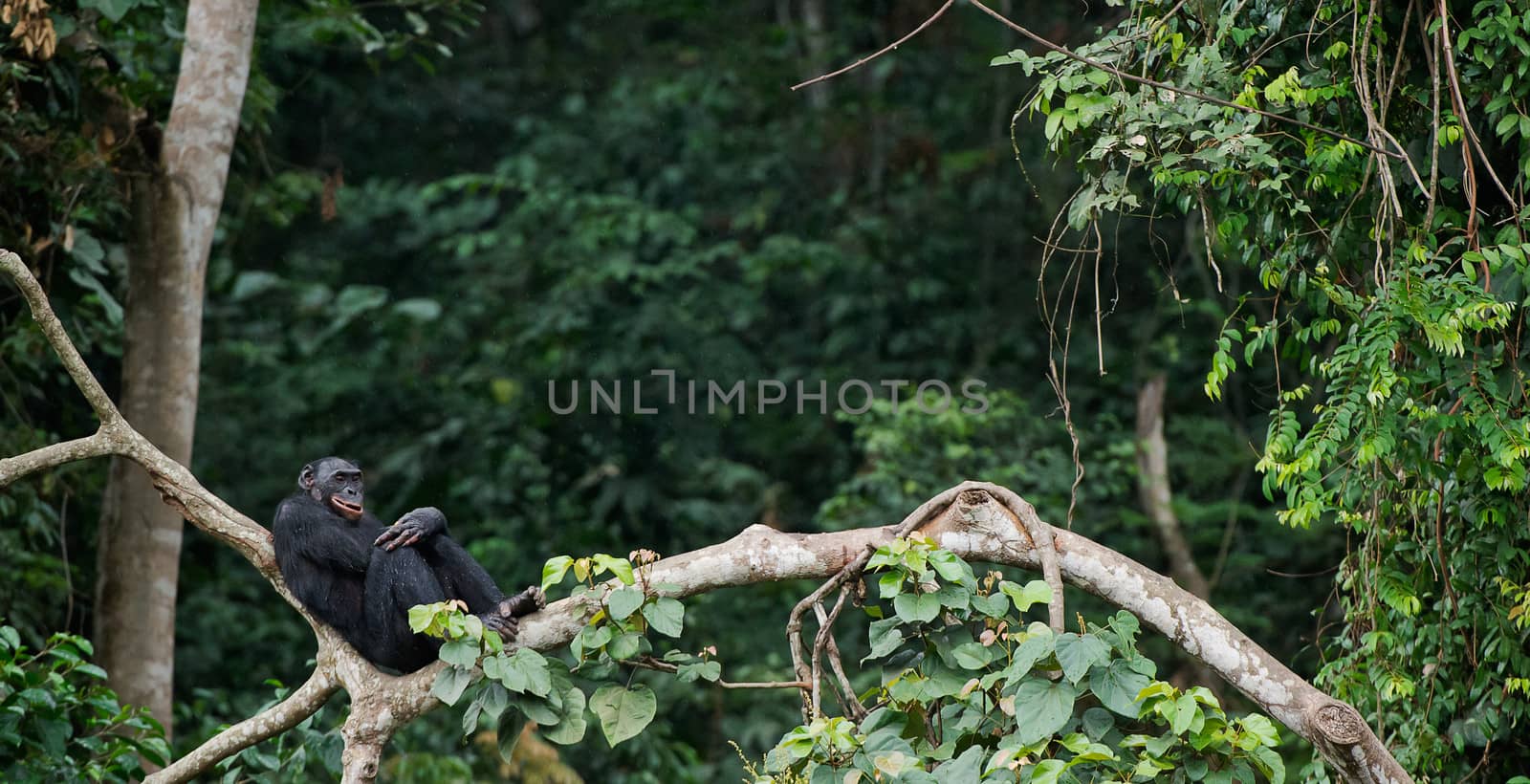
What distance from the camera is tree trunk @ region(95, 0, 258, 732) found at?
6.63 m

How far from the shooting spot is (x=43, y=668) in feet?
15.8

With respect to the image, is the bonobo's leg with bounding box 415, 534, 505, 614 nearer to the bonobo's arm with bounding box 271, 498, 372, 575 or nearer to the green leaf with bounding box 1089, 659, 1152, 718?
the bonobo's arm with bounding box 271, 498, 372, 575

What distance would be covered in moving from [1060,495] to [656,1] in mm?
6278

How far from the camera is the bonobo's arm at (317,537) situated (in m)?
4.29

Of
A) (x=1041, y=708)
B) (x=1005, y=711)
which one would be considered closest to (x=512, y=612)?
(x=1005, y=711)

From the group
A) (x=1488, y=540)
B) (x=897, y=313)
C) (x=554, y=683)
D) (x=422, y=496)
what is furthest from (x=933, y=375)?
(x=554, y=683)

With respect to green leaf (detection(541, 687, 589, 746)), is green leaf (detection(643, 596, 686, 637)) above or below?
above

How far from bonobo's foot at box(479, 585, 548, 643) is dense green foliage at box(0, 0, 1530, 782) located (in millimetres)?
1506

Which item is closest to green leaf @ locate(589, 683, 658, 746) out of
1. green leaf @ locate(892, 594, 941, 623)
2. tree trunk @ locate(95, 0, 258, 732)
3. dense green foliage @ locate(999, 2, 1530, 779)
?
green leaf @ locate(892, 594, 941, 623)

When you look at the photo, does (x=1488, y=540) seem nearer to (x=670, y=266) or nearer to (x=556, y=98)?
(x=670, y=266)

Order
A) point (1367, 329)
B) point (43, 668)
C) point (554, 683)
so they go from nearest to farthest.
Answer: point (554, 683) < point (1367, 329) < point (43, 668)

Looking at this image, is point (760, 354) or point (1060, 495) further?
point (760, 354)

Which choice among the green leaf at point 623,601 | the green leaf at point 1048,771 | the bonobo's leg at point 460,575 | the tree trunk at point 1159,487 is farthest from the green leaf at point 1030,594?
the tree trunk at point 1159,487

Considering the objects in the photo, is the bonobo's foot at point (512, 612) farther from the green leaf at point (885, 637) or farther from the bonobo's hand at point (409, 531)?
the green leaf at point (885, 637)
